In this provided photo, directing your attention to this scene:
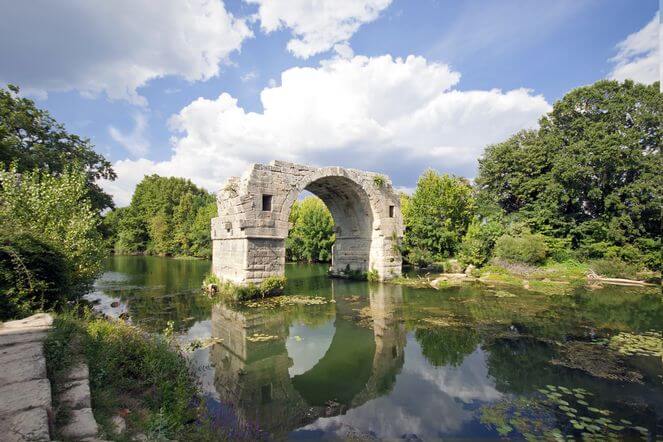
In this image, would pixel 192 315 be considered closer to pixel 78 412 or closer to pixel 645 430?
pixel 78 412

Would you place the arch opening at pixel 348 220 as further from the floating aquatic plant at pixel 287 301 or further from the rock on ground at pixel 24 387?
the rock on ground at pixel 24 387

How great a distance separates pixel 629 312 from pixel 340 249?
10.7m

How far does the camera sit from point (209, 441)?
118 inches

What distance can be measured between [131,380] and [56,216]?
19.5 feet

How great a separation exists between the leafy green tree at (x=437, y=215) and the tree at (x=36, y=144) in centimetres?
1794

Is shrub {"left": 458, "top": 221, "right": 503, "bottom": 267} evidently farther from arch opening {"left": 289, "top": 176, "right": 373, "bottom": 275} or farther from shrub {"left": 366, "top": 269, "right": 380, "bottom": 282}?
arch opening {"left": 289, "top": 176, "right": 373, "bottom": 275}

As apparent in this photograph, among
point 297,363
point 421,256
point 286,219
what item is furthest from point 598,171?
point 297,363

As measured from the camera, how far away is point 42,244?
5.77m

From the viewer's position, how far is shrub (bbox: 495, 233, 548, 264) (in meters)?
16.2

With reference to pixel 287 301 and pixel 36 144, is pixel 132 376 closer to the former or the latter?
pixel 287 301

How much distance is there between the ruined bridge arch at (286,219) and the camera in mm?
10703

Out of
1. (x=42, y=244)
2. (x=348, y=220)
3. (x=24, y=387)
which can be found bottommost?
(x=24, y=387)

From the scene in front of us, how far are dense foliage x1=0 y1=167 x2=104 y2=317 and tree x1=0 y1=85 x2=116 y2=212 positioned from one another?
4429 mm

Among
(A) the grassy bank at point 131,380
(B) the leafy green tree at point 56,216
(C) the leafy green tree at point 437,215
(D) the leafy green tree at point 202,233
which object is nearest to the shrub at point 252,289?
(B) the leafy green tree at point 56,216
